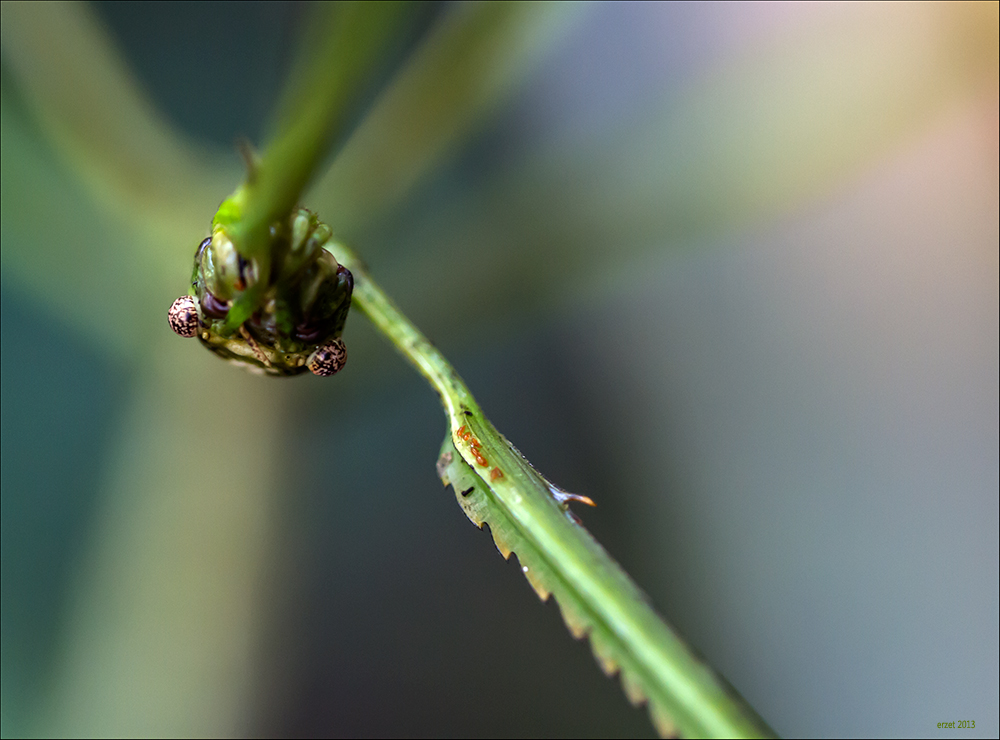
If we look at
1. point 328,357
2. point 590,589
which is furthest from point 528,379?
point 590,589

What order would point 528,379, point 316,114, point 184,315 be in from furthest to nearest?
point 528,379
point 184,315
point 316,114

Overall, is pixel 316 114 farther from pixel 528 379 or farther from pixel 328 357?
pixel 528 379

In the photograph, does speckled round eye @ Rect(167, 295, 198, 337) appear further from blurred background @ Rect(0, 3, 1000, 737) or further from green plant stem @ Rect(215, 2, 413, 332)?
blurred background @ Rect(0, 3, 1000, 737)

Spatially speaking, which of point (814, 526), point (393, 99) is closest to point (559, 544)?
point (393, 99)

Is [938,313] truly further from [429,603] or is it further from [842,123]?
[429,603]

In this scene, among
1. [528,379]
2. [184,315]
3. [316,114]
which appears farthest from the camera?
[528,379]

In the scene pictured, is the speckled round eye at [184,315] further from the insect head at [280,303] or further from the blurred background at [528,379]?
the blurred background at [528,379]
